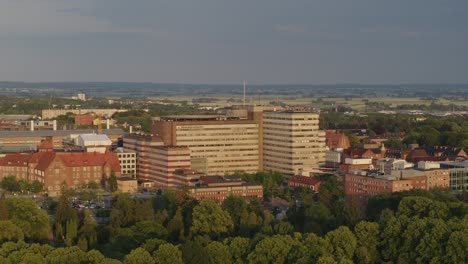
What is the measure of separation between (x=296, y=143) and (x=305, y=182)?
6670 millimetres

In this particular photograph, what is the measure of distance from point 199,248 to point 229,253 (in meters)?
1.45

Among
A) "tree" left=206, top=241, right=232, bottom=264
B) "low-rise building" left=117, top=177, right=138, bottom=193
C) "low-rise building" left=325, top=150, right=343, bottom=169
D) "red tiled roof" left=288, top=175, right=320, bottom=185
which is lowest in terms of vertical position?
"low-rise building" left=117, top=177, right=138, bottom=193

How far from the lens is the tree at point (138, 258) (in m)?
40.8

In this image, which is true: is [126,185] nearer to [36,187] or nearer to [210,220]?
[36,187]

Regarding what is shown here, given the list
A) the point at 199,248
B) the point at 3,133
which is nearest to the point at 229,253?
the point at 199,248

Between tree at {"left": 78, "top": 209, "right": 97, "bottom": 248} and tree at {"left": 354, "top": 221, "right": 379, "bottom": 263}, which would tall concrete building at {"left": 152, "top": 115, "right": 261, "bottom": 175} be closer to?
tree at {"left": 78, "top": 209, "right": 97, "bottom": 248}

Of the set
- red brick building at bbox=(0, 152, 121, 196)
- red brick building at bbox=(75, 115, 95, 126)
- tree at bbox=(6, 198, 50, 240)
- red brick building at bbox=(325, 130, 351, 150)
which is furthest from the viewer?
red brick building at bbox=(75, 115, 95, 126)

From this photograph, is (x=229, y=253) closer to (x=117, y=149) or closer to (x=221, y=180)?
(x=221, y=180)

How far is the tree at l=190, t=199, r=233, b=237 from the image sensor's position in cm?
5138

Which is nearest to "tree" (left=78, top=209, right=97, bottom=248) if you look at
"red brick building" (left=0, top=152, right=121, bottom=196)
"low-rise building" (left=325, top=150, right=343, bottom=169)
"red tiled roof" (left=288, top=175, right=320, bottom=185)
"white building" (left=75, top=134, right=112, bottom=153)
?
"red brick building" (left=0, top=152, right=121, bottom=196)

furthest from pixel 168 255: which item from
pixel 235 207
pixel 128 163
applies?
pixel 128 163

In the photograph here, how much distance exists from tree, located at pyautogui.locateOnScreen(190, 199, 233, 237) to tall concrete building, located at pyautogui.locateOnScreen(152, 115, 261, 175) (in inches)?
1032

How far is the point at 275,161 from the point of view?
269 feet

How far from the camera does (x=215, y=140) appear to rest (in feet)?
268
